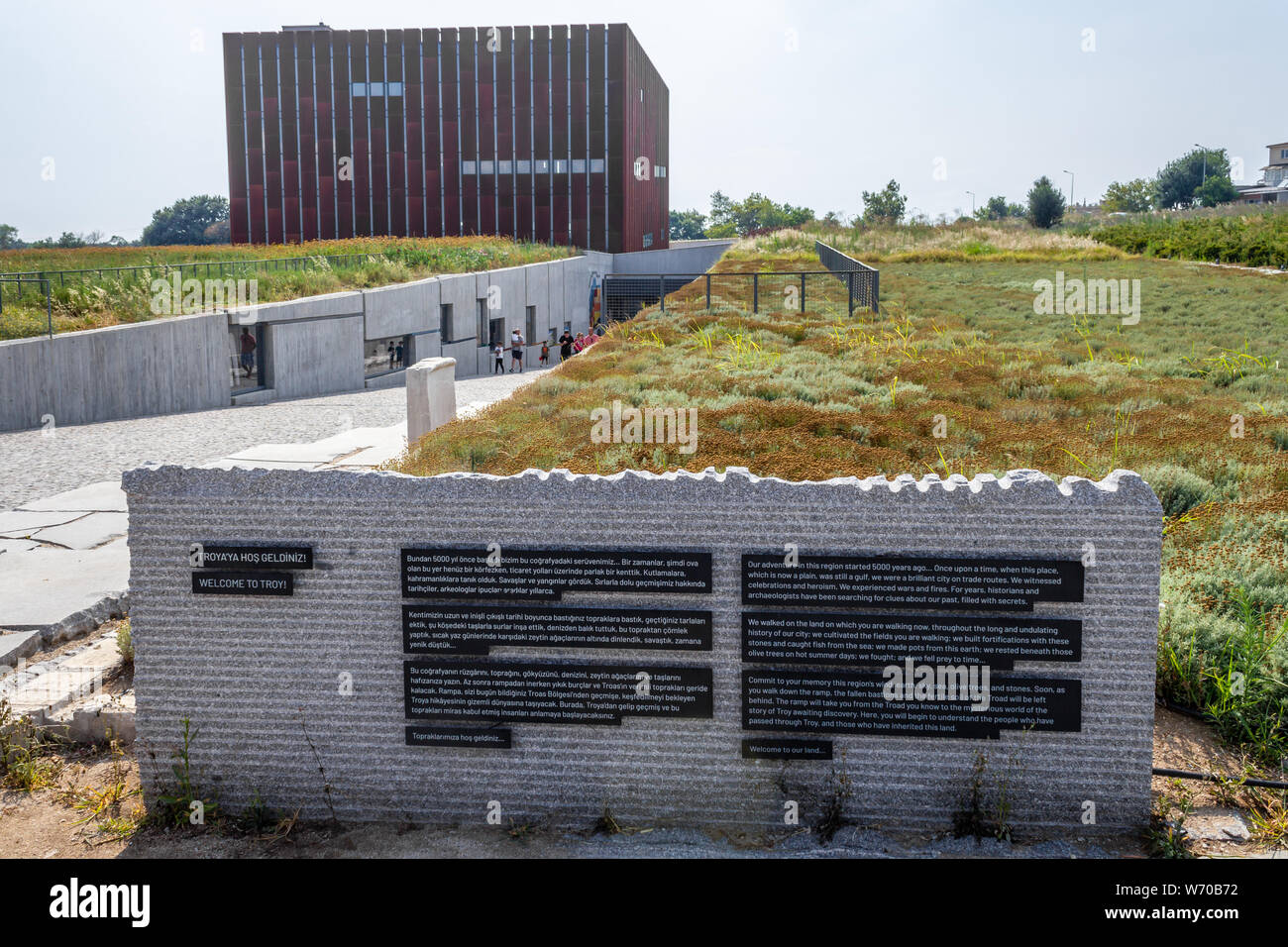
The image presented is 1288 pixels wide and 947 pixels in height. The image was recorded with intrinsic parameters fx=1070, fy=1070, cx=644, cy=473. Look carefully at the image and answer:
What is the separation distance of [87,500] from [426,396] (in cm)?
398

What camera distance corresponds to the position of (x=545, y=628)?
4836 millimetres

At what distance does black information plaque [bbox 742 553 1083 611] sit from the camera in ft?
15.1

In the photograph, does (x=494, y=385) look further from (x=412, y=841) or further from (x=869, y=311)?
(x=412, y=841)

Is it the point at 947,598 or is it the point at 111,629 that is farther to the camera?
the point at 111,629

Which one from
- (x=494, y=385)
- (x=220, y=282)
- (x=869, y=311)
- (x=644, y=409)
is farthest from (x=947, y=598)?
(x=220, y=282)

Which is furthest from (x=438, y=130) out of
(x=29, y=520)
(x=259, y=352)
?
(x=29, y=520)

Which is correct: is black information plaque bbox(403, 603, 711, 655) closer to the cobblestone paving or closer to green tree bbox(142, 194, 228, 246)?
the cobblestone paving

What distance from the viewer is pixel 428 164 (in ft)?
181

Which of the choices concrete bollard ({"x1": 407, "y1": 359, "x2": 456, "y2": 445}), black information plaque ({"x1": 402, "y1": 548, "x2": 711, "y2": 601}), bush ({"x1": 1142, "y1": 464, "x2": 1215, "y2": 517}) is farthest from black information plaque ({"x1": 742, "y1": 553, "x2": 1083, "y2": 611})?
concrete bollard ({"x1": 407, "y1": 359, "x2": 456, "y2": 445})

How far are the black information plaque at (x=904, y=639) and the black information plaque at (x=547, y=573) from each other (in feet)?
1.19

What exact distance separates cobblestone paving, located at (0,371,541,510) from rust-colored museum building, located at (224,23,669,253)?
115 ft

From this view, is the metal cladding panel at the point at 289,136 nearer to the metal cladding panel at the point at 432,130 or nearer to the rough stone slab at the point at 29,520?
the metal cladding panel at the point at 432,130

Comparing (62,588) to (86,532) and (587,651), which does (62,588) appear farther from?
(587,651)

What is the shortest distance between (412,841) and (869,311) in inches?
732
